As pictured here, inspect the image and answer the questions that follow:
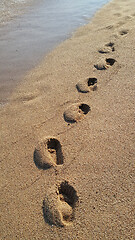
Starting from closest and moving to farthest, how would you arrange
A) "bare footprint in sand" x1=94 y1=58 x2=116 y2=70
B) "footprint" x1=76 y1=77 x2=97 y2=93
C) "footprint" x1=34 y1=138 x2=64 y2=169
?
1. "footprint" x1=34 y1=138 x2=64 y2=169
2. "footprint" x1=76 y1=77 x2=97 y2=93
3. "bare footprint in sand" x1=94 y1=58 x2=116 y2=70

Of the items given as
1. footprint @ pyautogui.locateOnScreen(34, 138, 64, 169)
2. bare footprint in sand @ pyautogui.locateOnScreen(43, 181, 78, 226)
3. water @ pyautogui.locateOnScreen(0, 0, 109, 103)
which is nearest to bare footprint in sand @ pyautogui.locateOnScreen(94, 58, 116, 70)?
water @ pyautogui.locateOnScreen(0, 0, 109, 103)

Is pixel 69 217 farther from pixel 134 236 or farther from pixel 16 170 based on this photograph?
pixel 16 170

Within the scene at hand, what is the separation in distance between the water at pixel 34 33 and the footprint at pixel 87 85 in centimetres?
93

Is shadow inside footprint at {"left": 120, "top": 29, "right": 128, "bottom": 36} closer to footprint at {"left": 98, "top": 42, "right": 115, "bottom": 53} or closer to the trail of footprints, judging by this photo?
footprint at {"left": 98, "top": 42, "right": 115, "bottom": 53}

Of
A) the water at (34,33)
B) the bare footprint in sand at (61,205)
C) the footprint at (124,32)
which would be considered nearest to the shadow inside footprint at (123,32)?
the footprint at (124,32)

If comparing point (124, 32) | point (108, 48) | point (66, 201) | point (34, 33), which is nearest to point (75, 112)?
point (66, 201)

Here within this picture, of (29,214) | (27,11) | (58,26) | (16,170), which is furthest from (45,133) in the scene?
(27,11)

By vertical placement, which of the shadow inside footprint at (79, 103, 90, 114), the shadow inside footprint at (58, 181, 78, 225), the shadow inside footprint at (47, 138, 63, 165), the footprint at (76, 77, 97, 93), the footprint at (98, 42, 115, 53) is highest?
the footprint at (98, 42, 115, 53)

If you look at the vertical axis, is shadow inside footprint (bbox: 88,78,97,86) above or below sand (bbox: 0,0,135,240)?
above

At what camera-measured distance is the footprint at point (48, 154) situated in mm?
1687

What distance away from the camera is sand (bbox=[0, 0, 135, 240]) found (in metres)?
1.36

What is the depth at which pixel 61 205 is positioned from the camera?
143 centimetres

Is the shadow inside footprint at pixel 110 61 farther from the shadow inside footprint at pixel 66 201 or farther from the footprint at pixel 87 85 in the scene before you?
the shadow inside footprint at pixel 66 201

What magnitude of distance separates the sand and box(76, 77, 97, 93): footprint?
13 mm
